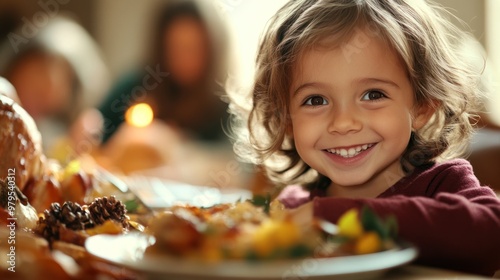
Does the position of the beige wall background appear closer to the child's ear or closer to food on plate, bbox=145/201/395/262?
the child's ear

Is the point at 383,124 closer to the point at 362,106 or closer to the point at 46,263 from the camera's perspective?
the point at 362,106

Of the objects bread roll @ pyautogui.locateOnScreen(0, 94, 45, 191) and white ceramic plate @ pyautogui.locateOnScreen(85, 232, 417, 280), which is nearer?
white ceramic plate @ pyautogui.locateOnScreen(85, 232, 417, 280)

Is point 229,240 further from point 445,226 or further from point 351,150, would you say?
point 351,150

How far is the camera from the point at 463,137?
1390 mm

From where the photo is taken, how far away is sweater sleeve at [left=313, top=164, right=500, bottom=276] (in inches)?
32.7

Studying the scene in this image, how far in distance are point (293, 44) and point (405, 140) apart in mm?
245

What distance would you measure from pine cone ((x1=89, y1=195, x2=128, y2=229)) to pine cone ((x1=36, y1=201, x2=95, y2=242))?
1 cm

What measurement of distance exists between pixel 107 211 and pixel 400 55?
54cm

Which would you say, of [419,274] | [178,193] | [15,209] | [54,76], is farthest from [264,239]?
[54,76]

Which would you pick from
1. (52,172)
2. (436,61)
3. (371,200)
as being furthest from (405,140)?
(52,172)

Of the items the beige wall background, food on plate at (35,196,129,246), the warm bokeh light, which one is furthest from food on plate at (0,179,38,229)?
the beige wall background

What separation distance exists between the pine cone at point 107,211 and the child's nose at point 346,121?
1.24 ft

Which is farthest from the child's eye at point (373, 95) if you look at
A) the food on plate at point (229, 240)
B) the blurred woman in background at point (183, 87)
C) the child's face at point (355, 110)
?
the blurred woman in background at point (183, 87)

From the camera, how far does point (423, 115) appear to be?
131 cm
